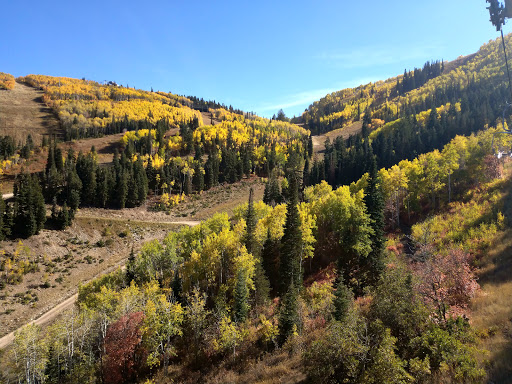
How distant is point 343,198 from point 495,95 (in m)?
150

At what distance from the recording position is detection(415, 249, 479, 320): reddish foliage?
20.4 meters

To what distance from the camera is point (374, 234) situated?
1695 inches

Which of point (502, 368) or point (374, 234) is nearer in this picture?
point (502, 368)

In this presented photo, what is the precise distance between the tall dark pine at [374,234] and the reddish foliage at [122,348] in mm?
31407

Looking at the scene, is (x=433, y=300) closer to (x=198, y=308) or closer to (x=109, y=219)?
(x=198, y=308)

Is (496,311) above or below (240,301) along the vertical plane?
above

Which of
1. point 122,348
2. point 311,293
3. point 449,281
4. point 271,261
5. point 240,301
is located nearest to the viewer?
point 449,281

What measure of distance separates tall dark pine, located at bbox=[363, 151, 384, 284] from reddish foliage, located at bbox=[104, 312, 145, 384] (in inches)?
1237

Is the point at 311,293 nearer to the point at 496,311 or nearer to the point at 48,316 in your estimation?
the point at 496,311

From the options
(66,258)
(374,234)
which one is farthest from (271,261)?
(66,258)

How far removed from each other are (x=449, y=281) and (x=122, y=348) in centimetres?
3688

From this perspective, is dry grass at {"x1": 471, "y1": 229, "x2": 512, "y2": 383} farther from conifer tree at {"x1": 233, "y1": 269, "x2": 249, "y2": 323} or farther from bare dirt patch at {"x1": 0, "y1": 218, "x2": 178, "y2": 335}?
bare dirt patch at {"x1": 0, "y1": 218, "x2": 178, "y2": 335}

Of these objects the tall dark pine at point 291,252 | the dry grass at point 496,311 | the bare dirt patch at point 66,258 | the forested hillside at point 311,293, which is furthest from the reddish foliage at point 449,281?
the bare dirt patch at point 66,258

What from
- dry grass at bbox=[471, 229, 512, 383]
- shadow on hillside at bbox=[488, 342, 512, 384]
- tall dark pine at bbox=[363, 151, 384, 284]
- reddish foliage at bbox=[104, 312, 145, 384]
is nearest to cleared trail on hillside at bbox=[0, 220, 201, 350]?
reddish foliage at bbox=[104, 312, 145, 384]
